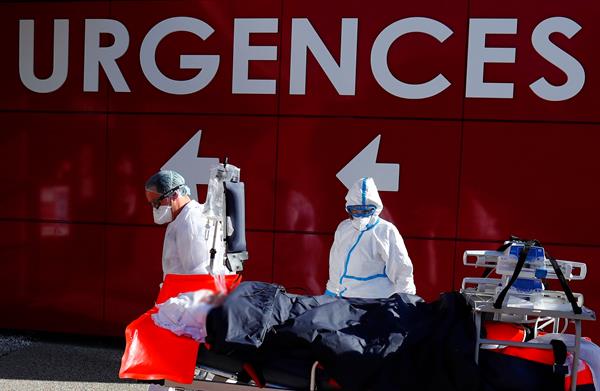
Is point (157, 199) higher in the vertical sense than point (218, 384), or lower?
higher

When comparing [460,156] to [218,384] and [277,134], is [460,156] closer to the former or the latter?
[277,134]

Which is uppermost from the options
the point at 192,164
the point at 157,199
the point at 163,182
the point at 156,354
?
the point at 192,164

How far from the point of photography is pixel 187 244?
362 cm

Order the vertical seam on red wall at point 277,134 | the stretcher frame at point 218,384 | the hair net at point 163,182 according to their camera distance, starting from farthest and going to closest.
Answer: the vertical seam on red wall at point 277,134
the hair net at point 163,182
the stretcher frame at point 218,384

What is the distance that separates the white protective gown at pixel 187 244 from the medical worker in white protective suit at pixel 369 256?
861 millimetres

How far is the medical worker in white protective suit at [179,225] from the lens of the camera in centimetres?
362

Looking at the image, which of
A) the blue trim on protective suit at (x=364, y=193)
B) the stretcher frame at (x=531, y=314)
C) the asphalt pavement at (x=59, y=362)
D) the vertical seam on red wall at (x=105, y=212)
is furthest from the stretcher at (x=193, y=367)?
the vertical seam on red wall at (x=105, y=212)

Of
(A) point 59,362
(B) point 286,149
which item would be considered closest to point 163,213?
(B) point 286,149

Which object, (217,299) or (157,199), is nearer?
(217,299)

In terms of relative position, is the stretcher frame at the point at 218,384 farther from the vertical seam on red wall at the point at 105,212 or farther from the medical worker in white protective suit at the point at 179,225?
the vertical seam on red wall at the point at 105,212

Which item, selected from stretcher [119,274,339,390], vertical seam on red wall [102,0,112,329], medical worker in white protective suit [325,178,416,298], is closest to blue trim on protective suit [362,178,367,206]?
medical worker in white protective suit [325,178,416,298]

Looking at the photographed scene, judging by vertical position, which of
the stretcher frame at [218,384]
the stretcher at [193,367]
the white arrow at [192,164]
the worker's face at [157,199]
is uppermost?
the white arrow at [192,164]

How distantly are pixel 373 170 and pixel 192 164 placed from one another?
5.24 feet

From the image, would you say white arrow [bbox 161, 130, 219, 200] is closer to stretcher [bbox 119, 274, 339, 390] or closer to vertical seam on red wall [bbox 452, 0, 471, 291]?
vertical seam on red wall [bbox 452, 0, 471, 291]
